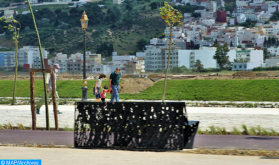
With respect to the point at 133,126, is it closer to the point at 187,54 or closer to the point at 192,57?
the point at 192,57

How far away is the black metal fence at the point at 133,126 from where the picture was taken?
7055mm

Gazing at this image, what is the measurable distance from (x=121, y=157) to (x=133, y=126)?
44.0 inches

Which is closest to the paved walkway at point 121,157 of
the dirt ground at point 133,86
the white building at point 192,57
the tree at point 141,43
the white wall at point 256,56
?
the dirt ground at point 133,86

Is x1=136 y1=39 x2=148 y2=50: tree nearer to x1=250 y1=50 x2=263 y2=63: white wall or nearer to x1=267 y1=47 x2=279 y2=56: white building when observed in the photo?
x1=267 y1=47 x2=279 y2=56: white building

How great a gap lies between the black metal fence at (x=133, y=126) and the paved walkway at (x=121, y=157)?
0.41 m

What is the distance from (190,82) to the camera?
3000 centimetres

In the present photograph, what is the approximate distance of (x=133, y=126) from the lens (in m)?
7.16

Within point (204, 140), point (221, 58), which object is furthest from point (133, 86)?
point (221, 58)

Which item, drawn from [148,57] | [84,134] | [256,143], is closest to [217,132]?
[256,143]

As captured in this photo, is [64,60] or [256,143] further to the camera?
[64,60]

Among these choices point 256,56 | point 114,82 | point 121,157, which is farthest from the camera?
point 256,56

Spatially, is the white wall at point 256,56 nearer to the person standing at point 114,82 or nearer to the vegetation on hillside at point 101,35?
the vegetation on hillside at point 101,35

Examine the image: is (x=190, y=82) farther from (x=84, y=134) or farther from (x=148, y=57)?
(x=148, y=57)

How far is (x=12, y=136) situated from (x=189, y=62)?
115519 mm
